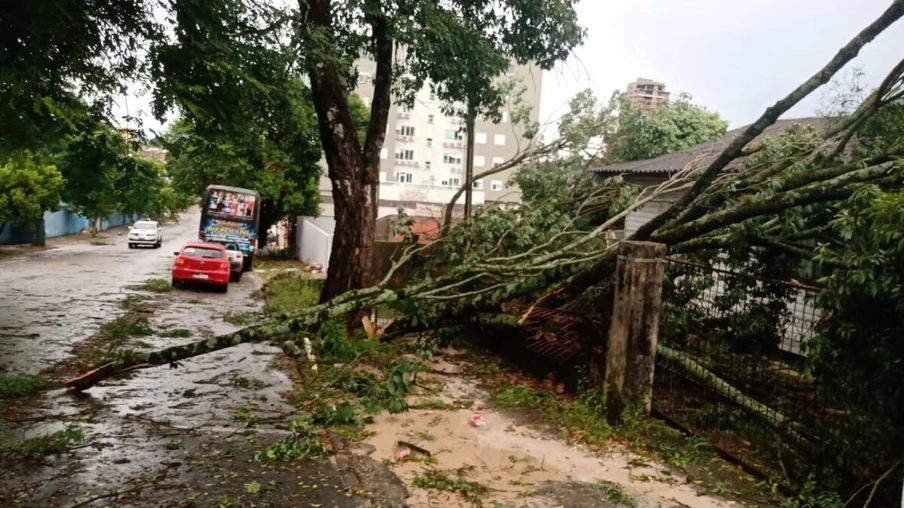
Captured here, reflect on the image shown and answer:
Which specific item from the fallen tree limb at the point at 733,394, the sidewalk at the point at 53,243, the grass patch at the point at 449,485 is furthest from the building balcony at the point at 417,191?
the grass patch at the point at 449,485

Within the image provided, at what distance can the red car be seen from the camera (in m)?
18.3

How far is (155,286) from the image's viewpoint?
17.9 m

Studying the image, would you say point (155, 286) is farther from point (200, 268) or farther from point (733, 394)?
point (733, 394)

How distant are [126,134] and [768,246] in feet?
27.9

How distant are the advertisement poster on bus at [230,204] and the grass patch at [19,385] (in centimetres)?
1934

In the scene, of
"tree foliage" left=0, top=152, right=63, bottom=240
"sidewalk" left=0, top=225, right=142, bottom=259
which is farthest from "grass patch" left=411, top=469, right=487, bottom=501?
"sidewalk" left=0, top=225, right=142, bottom=259

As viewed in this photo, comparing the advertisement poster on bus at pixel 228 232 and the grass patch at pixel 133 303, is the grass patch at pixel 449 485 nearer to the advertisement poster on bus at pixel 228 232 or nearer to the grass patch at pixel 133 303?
the grass patch at pixel 133 303

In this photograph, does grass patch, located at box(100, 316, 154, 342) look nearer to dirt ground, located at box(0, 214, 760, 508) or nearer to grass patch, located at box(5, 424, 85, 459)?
dirt ground, located at box(0, 214, 760, 508)

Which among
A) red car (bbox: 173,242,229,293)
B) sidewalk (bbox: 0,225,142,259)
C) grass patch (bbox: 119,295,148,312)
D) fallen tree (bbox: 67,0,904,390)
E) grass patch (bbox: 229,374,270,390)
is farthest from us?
sidewalk (bbox: 0,225,142,259)

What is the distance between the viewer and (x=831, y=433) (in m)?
4.67

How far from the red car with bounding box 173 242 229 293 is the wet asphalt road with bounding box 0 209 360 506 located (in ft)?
15.4

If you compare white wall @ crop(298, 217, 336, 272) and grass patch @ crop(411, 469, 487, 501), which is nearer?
grass patch @ crop(411, 469, 487, 501)

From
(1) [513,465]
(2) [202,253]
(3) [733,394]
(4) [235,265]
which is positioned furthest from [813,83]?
(4) [235,265]

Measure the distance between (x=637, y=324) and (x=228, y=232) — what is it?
22910mm
